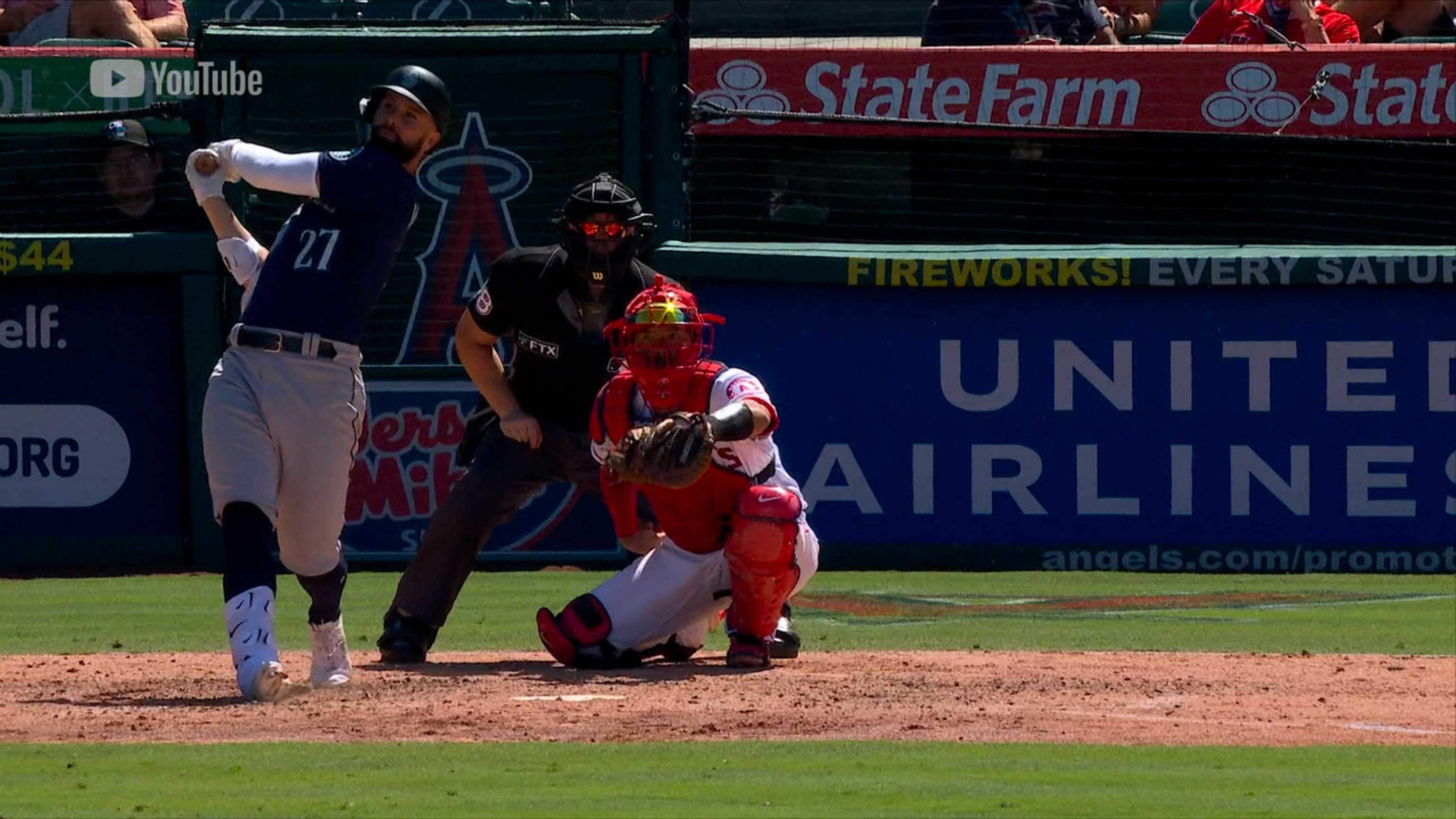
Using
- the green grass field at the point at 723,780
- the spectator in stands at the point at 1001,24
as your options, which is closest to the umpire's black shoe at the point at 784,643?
the green grass field at the point at 723,780

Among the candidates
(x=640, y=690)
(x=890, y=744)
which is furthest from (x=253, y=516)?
(x=890, y=744)

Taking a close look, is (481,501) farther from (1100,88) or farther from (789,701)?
(1100,88)

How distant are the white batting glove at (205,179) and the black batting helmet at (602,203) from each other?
4.72ft

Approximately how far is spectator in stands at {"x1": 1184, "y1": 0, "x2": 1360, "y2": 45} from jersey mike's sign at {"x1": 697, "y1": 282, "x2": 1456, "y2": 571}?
2.49 meters

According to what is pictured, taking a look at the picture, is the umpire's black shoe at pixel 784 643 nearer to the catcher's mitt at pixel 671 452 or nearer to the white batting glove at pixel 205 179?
the catcher's mitt at pixel 671 452

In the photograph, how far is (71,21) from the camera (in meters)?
12.9

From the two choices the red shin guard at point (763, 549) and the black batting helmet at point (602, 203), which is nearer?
the red shin guard at point (763, 549)

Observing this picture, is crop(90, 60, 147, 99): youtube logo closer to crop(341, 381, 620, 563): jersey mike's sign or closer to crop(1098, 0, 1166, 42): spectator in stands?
crop(341, 381, 620, 563): jersey mike's sign

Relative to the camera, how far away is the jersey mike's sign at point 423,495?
1045 cm

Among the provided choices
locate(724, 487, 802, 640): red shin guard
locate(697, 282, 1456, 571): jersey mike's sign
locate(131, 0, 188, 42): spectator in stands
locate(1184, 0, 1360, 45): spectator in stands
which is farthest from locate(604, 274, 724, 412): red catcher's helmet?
locate(131, 0, 188, 42): spectator in stands

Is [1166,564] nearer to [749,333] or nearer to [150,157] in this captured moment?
[749,333]

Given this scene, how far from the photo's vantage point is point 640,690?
6.71 m

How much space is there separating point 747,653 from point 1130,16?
7188mm

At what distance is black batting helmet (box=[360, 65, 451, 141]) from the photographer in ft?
21.3
